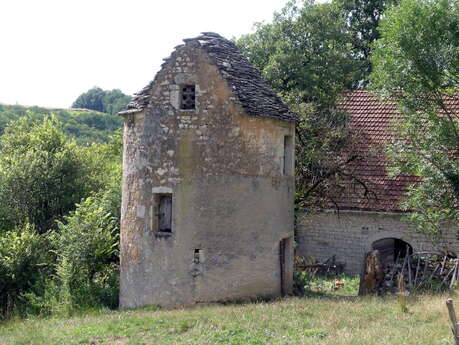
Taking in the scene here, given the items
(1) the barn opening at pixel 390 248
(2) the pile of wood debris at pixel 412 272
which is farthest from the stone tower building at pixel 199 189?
(1) the barn opening at pixel 390 248

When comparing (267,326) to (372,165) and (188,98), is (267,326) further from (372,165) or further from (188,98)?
(372,165)

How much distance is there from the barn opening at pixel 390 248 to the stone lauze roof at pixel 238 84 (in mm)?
7170

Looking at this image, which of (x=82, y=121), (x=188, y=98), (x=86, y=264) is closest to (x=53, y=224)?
(x=86, y=264)

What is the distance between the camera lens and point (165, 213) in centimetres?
1384

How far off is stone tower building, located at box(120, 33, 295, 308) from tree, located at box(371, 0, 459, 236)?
3.82 metres

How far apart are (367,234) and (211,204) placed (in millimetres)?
7679

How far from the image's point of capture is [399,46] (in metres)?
14.7

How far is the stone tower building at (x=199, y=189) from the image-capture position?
13305 millimetres

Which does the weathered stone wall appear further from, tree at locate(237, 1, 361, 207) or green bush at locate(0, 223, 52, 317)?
green bush at locate(0, 223, 52, 317)

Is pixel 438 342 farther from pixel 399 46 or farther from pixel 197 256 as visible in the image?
pixel 399 46

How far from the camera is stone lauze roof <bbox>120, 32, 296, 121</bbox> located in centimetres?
1359

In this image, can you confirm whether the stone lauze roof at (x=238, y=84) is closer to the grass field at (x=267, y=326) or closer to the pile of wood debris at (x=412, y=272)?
the grass field at (x=267, y=326)

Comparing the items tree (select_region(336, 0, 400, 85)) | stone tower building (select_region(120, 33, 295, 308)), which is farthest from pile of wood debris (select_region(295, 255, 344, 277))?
tree (select_region(336, 0, 400, 85))

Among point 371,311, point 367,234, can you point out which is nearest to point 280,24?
point 367,234
